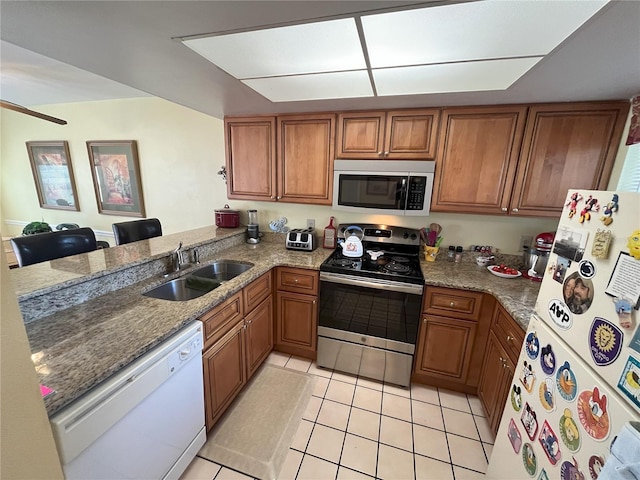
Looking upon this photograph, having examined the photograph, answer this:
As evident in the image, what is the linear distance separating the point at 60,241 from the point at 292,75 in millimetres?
2308

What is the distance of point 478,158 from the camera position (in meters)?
1.94

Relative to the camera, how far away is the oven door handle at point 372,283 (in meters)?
1.84

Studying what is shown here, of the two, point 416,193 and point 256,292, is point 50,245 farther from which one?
point 416,193

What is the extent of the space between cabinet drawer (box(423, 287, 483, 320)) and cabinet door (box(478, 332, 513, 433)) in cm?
19

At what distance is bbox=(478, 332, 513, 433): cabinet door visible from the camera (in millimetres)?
1495

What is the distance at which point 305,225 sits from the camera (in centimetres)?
273

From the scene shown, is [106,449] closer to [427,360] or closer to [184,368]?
[184,368]

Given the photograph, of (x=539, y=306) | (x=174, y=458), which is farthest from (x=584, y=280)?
(x=174, y=458)

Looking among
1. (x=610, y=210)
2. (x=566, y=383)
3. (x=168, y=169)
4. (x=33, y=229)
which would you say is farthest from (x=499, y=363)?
(x=33, y=229)

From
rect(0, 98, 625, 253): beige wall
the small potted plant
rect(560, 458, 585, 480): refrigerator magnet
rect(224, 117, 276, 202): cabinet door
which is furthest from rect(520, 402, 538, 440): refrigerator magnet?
the small potted plant

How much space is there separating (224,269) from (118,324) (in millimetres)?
1013

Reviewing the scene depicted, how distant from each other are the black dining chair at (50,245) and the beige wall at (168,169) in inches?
42.4

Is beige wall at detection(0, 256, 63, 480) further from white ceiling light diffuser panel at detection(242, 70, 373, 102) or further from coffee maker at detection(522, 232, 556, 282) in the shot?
coffee maker at detection(522, 232, 556, 282)

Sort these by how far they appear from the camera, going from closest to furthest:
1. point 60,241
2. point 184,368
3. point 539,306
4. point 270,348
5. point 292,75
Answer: point 539,306 → point 184,368 → point 292,75 → point 60,241 → point 270,348
